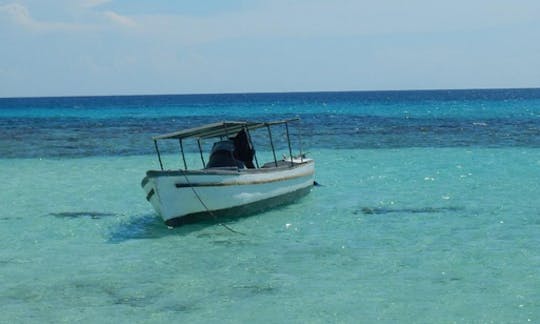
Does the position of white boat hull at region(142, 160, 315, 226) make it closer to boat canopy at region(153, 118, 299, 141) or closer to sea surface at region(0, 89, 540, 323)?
sea surface at region(0, 89, 540, 323)

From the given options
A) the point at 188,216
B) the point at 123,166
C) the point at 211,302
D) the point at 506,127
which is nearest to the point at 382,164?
the point at 123,166

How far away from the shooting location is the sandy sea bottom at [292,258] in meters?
11.3

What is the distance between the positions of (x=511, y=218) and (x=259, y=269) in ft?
24.3

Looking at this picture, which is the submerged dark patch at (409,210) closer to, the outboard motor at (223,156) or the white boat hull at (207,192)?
the white boat hull at (207,192)

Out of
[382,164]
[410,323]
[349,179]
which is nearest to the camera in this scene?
[410,323]

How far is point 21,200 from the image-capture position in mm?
22266

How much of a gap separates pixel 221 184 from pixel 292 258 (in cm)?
369

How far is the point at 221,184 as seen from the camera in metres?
17.4

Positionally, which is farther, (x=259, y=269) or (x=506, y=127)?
(x=506, y=127)

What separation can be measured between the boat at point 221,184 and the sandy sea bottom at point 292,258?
1.36 ft

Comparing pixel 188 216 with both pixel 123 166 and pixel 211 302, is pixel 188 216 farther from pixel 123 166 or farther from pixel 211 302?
pixel 123 166

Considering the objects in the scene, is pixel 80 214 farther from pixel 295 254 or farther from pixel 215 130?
pixel 295 254

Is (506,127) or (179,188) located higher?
(179,188)

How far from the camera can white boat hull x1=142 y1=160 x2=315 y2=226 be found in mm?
16750
